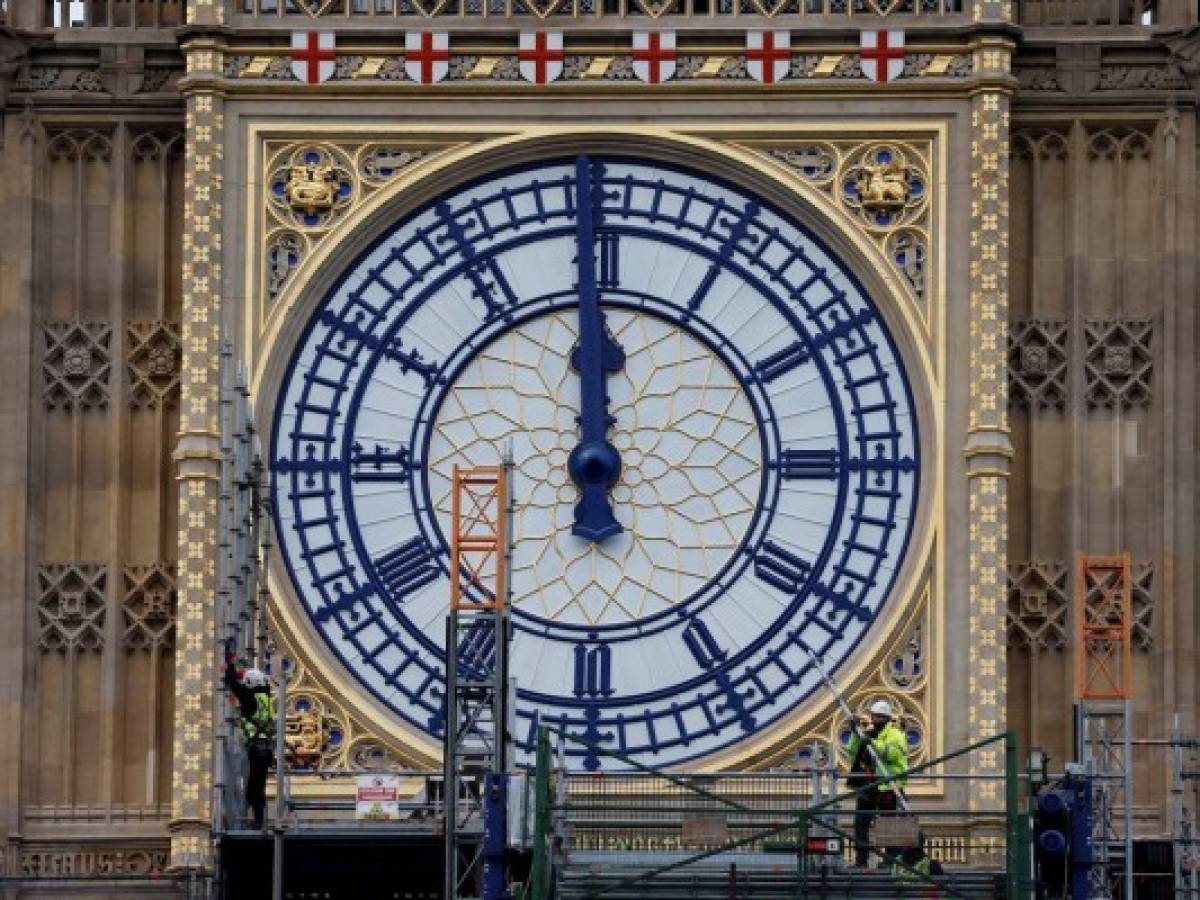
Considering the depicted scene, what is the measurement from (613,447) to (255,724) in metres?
3.30

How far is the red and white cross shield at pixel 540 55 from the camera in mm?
49250

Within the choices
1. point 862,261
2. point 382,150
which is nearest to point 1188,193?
point 862,261

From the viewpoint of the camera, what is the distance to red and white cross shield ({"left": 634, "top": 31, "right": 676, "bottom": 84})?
161ft

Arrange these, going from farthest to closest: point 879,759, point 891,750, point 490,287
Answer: point 490,287
point 891,750
point 879,759

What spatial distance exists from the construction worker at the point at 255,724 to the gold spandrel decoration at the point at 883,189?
A: 5.18 m

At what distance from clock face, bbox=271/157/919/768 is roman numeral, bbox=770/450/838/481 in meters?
0.02

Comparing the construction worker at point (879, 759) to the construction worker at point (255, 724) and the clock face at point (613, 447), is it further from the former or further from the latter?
the construction worker at point (255, 724)

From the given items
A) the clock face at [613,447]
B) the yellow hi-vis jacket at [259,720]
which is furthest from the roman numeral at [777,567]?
the yellow hi-vis jacket at [259,720]

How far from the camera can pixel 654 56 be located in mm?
49250

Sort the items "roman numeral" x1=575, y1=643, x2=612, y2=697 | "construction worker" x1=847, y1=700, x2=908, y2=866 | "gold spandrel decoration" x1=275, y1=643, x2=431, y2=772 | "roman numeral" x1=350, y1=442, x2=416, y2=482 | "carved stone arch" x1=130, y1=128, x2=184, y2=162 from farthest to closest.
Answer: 1. "carved stone arch" x1=130, y1=128, x2=184, y2=162
2. "roman numeral" x1=350, y1=442, x2=416, y2=482
3. "roman numeral" x1=575, y1=643, x2=612, y2=697
4. "gold spandrel decoration" x1=275, y1=643, x2=431, y2=772
5. "construction worker" x1=847, y1=700, x2=908, y2=866

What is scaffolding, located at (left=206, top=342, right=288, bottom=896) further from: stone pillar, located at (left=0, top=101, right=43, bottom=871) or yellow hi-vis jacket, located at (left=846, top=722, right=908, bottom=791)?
yellow hi-vis jacket, located at (left=846, top=722, right=908, bottom=791)

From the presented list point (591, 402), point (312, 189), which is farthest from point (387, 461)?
point (312, 189)

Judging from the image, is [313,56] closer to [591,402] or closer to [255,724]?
[591,402]

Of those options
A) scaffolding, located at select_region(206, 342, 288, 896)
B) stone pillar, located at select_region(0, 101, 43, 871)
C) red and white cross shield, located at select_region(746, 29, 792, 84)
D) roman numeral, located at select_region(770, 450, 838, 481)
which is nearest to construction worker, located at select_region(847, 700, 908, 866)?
roman numeral, located at select_region(770, 450, 838, 481)
